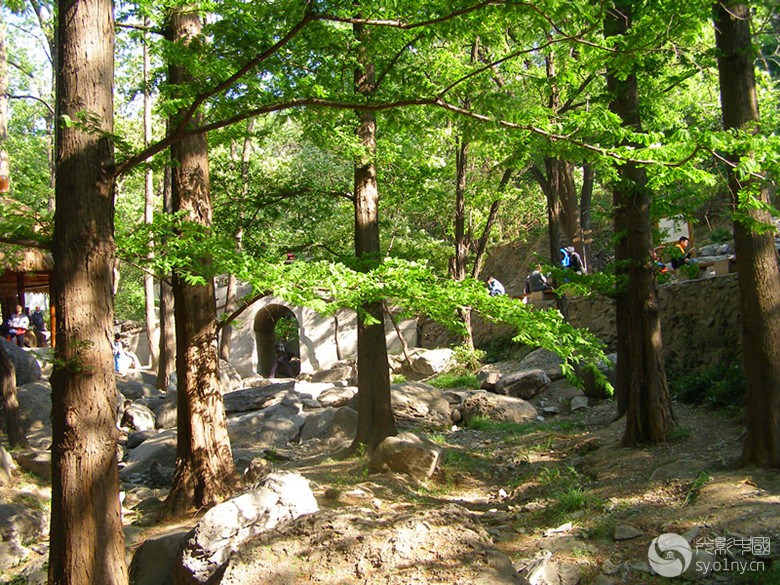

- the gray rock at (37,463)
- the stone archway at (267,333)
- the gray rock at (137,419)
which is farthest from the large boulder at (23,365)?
the stone archway at (267,333)

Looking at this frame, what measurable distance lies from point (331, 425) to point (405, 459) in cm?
315

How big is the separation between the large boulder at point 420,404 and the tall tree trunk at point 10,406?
618cm

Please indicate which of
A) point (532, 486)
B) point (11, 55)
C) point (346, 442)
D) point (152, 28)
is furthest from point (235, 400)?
point (11, 55)

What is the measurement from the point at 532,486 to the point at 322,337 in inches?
721

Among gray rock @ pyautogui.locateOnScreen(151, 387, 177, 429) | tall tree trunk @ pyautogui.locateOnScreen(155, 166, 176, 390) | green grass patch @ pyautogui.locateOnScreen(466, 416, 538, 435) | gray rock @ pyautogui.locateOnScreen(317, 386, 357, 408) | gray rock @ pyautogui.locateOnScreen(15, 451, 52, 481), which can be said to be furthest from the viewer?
tall tree trunk @ pyautogui.locateOnScreen(155, 166, 176, 390)

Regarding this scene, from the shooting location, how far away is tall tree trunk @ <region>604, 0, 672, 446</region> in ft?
30.0

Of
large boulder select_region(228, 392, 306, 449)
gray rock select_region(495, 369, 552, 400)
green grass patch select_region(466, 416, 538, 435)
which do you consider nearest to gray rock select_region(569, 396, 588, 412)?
green grass patch select_region(466, 416, 538, 435)

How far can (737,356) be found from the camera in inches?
458

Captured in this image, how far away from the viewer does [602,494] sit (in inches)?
302

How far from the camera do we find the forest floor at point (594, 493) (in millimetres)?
5668

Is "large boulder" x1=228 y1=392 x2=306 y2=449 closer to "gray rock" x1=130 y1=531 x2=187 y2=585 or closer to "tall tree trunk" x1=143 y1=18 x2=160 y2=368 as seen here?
"gray rock" x1=130 y1=531 x2=187 y2=585

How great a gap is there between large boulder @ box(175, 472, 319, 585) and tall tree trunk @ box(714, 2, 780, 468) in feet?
14.8

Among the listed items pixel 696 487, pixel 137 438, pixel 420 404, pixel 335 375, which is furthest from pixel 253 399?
pixel 696 487

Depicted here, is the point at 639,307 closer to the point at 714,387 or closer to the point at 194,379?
the point at 714,387
